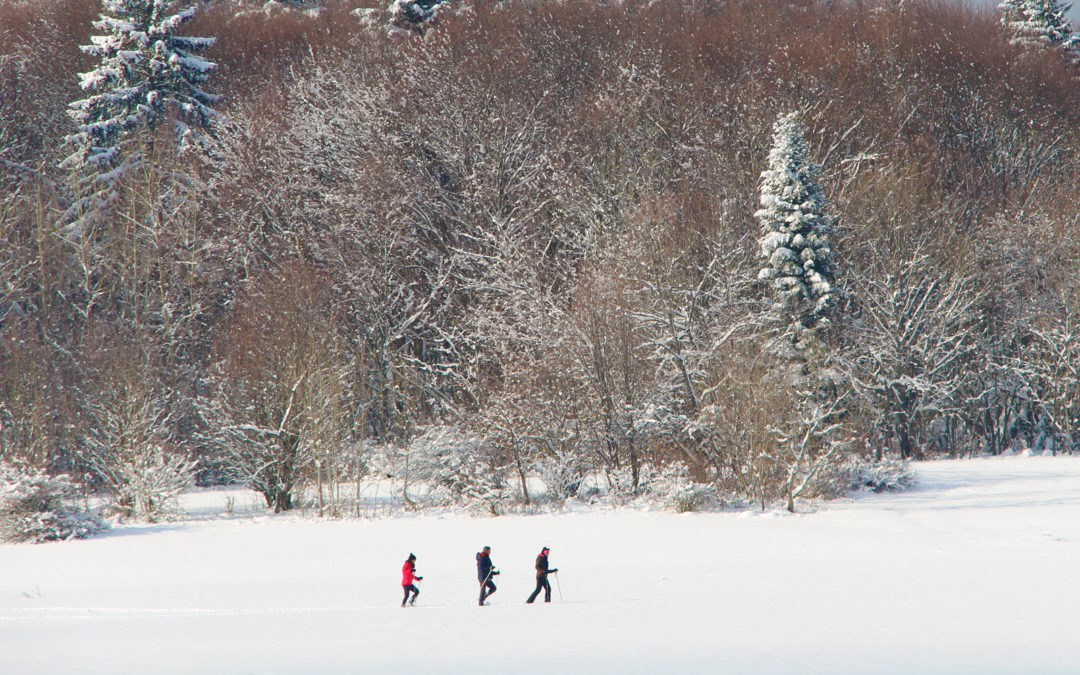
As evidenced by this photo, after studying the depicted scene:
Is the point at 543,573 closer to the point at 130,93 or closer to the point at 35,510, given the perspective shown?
the point at 35,510

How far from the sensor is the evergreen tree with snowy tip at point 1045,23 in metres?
45.3

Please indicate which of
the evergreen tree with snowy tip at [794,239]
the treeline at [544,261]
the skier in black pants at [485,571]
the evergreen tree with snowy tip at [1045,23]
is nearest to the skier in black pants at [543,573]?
the skier in black pants at [485,571]

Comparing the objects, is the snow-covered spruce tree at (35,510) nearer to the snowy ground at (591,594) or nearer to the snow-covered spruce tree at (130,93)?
the snowy ground at (591,594)

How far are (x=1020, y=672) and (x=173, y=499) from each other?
22.1 metres

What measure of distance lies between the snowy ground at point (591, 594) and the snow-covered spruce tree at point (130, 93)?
17798 millimetres

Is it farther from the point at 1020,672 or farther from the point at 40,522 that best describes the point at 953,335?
the point at 40,522

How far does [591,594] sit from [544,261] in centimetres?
1940

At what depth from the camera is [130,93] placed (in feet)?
121

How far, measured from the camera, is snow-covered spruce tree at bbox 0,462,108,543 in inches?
890

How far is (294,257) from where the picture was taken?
35.8m

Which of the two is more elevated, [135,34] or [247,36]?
[247,36]

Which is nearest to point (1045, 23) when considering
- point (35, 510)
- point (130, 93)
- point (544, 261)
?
point (544, 261)

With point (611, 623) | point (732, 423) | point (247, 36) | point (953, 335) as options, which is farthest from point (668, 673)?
point (247, 36)

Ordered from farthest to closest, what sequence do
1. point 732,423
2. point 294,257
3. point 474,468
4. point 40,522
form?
point 294,257 < point 474,468 < point 732,423 < point 40,522
